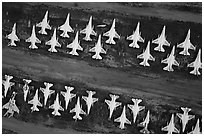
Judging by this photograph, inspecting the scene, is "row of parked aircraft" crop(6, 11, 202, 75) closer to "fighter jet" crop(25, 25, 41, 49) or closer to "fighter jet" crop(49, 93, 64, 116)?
"fighter jet" crop(25, 25, 41, 49)

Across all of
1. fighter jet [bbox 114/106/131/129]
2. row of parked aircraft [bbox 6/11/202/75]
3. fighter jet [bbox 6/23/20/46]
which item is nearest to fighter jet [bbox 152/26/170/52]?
row of parked aircraft [bbox 6/11/202/75]

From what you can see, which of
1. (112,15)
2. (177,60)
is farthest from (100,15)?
(177,60)

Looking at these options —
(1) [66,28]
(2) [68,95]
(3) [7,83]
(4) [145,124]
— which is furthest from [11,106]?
(4) [145,124]

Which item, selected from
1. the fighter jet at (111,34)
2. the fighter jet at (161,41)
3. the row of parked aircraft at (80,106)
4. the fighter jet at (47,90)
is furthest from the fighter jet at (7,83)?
the fighter jet at (161,41)

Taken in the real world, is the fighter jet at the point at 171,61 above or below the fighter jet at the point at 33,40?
below

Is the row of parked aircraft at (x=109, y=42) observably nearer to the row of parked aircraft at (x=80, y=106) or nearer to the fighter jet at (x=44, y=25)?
the fighter jet at (x=44, y=25)

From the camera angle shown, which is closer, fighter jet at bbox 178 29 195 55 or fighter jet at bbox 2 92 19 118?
fighter jet at bbox 178 29 195 55

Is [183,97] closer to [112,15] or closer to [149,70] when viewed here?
[149,70]

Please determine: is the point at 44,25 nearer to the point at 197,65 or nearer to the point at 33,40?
the point at 33,40
